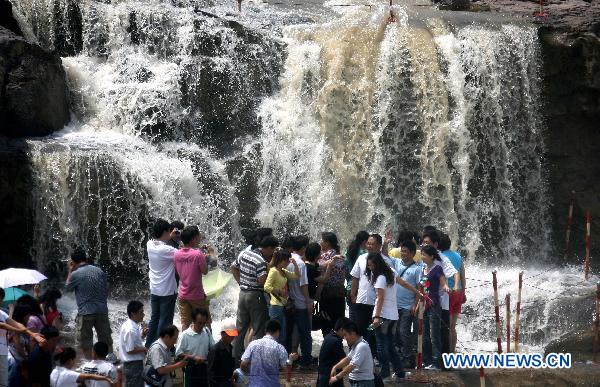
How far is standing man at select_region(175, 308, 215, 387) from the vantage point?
10.2 metres

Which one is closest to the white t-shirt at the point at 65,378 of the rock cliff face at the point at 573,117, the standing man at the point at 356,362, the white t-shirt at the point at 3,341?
the white t-shirt at the point at 3,341

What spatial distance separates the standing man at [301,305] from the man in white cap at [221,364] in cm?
190

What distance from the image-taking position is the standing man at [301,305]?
39.7 ft

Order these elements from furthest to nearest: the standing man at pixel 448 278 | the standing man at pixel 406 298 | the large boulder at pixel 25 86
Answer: the large boulder at pixel 25 86
the standing man at pixel 448 278
the standing man at pixel 406 298

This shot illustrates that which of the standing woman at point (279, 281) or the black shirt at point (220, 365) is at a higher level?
the standing woman at point (279, 281)

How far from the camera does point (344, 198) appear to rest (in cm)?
2059

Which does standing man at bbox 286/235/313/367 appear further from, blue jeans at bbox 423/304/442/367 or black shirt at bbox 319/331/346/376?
black shirt at bbox 319/331/346/376

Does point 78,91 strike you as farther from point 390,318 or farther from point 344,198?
point 390,318

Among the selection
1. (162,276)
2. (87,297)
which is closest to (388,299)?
(162,276)

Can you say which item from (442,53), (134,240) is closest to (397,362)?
(134,240)

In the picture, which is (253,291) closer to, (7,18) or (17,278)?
(17,278)

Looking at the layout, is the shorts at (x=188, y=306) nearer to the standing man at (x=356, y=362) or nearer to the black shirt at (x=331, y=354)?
the black shirt at (x=331, y=354)

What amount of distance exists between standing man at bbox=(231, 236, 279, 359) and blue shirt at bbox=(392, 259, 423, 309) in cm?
163

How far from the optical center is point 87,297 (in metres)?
12.3
